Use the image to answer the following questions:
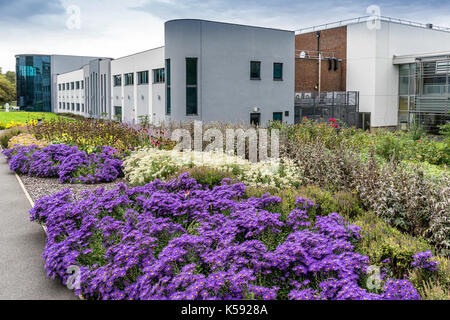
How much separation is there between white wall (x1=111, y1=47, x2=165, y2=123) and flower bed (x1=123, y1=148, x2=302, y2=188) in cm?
1741

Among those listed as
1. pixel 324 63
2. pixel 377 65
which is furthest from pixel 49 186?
pixel 377 65

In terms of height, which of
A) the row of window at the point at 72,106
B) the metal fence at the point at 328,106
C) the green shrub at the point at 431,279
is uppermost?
the row of window at the point at 72,106

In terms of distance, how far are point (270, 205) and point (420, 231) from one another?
2089 mm

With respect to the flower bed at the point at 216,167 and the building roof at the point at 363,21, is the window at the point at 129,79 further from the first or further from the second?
the flower bed at the point at 216,167

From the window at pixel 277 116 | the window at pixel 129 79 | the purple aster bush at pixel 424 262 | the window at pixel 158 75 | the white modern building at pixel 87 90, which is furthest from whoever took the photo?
the white modern building at pixel 87 90

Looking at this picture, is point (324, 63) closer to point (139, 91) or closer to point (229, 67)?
point (229, 67)

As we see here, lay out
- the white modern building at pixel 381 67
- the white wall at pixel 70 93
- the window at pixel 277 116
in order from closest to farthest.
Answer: the window at pixel 277 116
the white modern building at pixel 381 67
the white wall at pixel 70 93

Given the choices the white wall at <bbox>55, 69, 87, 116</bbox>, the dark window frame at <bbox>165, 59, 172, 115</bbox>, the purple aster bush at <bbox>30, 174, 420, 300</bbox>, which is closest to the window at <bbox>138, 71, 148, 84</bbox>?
the dark window frame at <bbox>165, 59, 172, 115</bbox>

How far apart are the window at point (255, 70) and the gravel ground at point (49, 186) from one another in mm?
18594

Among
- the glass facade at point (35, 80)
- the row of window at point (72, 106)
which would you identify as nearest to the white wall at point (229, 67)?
the row of window at point (72, 106)

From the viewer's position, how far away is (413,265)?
4391 millimetres

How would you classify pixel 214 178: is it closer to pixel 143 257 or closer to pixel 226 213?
pixel 226 213

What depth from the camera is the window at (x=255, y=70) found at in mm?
27469
